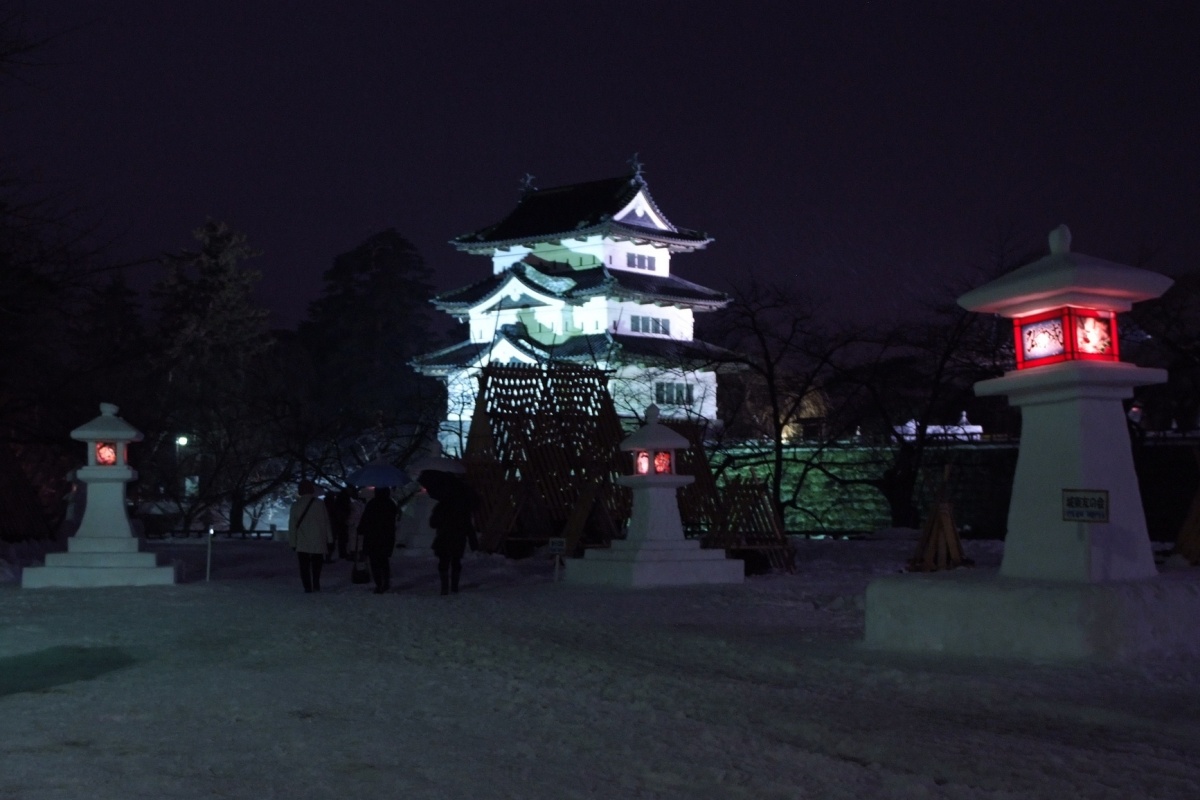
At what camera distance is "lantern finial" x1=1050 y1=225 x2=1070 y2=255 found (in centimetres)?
1021

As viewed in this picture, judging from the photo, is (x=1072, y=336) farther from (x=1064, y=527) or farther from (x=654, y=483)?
(x=654, y=483)

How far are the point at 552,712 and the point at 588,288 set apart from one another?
155 feet

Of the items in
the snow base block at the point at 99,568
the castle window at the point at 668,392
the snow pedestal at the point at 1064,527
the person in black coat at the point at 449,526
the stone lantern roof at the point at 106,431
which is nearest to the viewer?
the snow pedestal at the point at 1064,527

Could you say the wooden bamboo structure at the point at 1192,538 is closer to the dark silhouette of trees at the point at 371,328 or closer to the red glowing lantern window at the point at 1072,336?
the red glowing lantern window at the point at 1072,336

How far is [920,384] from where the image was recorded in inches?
1399

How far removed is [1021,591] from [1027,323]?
2.23 meters

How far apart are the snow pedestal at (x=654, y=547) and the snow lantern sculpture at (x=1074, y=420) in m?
7.75

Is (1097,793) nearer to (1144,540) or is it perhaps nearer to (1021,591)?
(1021,591)

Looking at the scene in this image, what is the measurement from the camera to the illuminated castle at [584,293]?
53844 millimetres

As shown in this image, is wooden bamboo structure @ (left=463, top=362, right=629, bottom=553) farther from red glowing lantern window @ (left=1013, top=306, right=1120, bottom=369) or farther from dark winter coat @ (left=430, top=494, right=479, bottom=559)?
red glowing lantern window @ (left=1013, top=306, right=1120, bottom=369)

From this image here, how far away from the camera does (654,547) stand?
699 inches

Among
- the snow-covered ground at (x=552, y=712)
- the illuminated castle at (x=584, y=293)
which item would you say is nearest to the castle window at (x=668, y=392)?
the illuminated castle at (x=584, y=293)

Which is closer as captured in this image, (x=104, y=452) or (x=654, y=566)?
(x=654, y=566)

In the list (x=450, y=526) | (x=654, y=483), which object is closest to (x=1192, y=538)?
(x=654, y=483)
